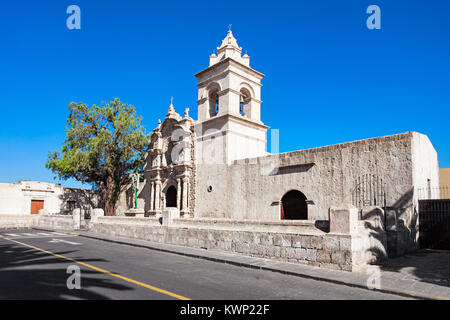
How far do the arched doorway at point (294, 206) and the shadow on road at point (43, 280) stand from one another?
30.1 feet

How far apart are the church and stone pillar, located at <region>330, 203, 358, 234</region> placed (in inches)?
2.0

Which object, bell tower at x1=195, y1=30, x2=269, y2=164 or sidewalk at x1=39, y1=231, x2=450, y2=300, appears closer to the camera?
sidewalk at x1=39, y1=231, x2=450, y2=300

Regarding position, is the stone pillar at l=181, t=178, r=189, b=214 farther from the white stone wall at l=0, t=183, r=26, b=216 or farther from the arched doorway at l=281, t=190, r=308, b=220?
the white stone wall at l=0, t=183, r=26, b=216

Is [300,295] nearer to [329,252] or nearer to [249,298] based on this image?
[249,298]

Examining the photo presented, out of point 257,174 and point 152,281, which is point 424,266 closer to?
point 152,281

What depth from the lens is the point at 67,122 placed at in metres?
26.0

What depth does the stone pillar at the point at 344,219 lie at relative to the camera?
8.09 m

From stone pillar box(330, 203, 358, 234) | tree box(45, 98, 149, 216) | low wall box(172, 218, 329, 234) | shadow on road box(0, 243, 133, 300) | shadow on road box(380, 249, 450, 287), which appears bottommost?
shadow on road box(380, 249, 450, 287)

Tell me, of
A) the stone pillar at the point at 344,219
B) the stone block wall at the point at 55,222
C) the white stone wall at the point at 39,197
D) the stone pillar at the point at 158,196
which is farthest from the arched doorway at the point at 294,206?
the white stone wall at the point at 39,197

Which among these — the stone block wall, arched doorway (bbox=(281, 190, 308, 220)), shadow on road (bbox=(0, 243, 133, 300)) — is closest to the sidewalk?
shadow on road (bbox=(0, 243, 133, 300))

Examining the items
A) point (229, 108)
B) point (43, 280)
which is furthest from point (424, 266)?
point (229, 108)

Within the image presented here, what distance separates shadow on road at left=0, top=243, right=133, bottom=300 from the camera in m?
5.67

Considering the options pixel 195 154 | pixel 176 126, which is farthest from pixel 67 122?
pixel 195 154
